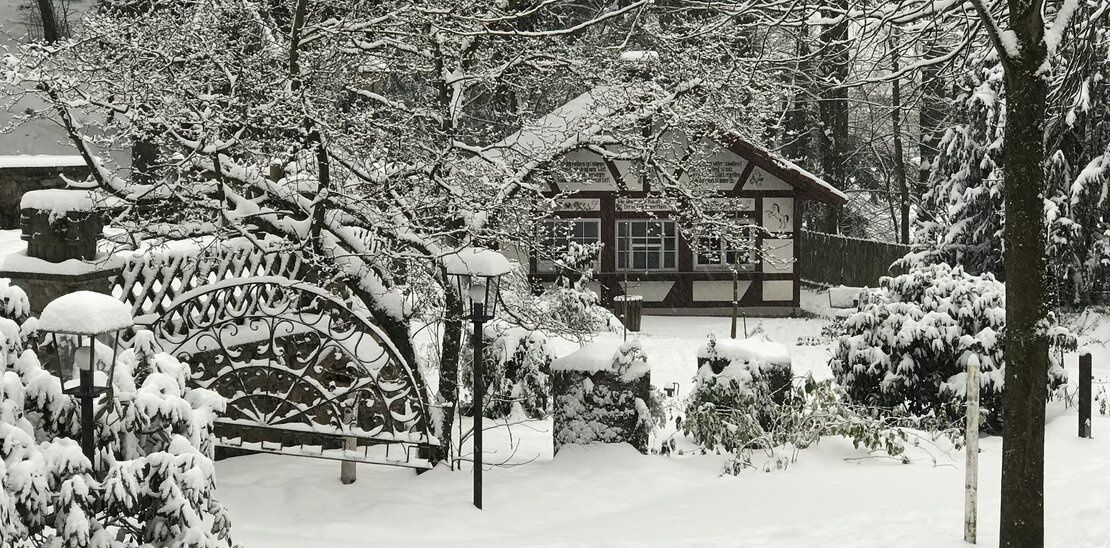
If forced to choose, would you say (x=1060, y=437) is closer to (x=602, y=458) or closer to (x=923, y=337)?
(x=923, y=337)

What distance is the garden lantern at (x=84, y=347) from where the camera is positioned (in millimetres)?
4715

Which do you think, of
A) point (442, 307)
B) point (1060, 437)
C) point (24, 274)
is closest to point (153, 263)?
point (24, 274)

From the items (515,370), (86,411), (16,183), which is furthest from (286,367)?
(16,183)

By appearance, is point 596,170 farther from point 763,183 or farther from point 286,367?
point 286,367

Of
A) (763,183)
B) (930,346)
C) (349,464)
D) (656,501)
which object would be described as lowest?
(656,501)

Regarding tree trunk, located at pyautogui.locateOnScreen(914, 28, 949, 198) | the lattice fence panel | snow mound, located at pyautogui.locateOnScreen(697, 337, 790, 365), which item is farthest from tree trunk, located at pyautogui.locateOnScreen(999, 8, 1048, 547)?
the lattice fence panel

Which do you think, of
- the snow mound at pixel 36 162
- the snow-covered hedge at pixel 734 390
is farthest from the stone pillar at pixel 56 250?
the snow mound at pixel 36 162

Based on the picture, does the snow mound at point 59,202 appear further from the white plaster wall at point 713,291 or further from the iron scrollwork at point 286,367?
the white plaster wall at point 713,291

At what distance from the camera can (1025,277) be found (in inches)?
222

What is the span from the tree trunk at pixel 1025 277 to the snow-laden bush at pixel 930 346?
12.1 ft

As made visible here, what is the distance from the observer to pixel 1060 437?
30.4ft

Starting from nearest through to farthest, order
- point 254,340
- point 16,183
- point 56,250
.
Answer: point 56,250 → point 254,340 → point 16,183

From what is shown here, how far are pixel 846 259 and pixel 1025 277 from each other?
21.2 metres

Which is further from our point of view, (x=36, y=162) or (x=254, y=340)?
(x=36, y=162)
